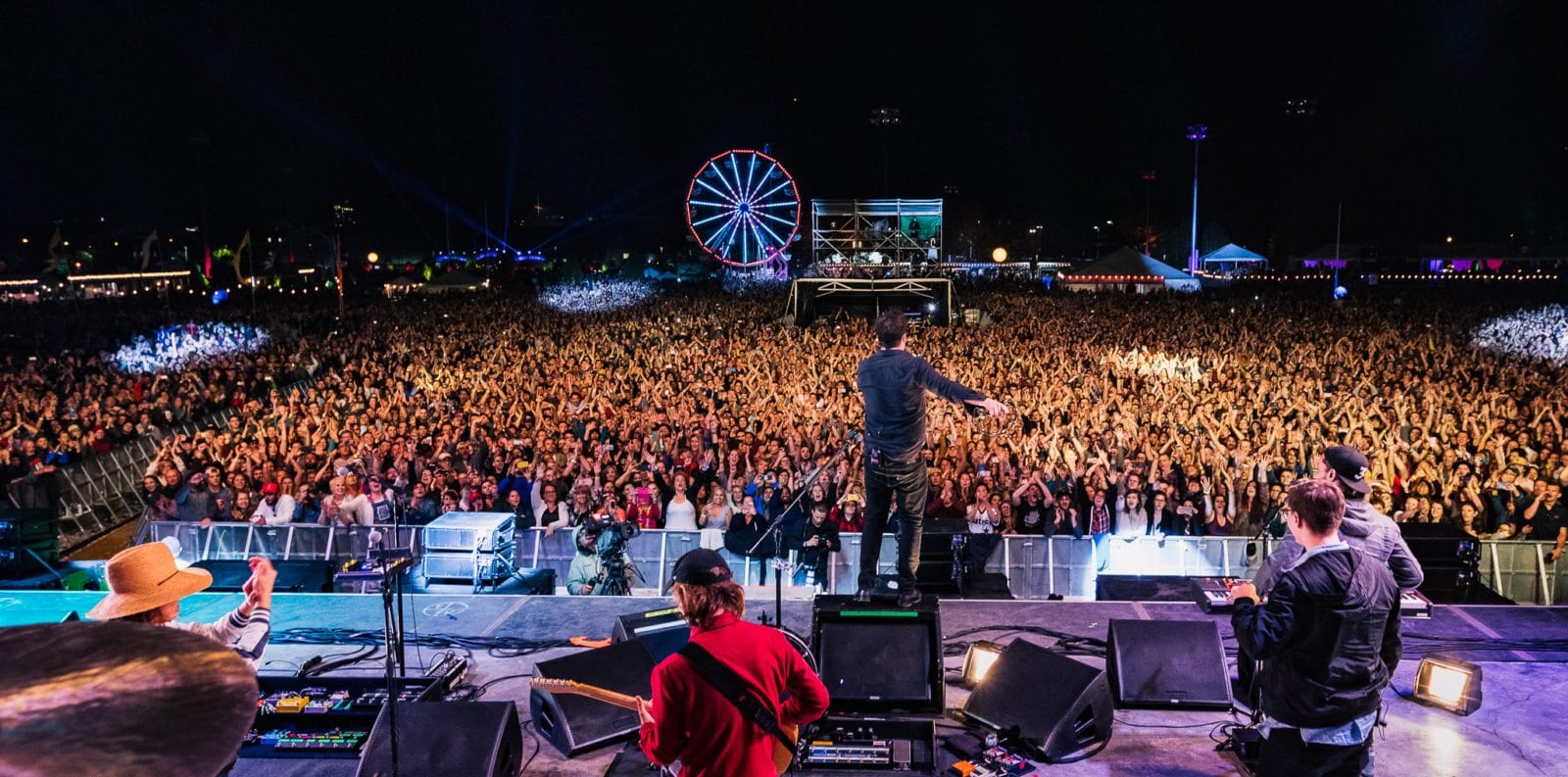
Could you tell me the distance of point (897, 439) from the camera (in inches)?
176

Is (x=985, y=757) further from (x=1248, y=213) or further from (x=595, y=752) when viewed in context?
(x=1248, y=213)

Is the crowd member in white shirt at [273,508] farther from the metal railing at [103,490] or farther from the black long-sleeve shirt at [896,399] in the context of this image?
the black long-sleeve shirt at [896,399]

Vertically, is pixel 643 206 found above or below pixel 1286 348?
above

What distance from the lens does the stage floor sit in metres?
3.66

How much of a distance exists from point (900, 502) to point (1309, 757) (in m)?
2.02

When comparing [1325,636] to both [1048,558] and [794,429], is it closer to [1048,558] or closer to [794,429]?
[1048,558]

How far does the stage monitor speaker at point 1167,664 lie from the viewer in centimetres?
409

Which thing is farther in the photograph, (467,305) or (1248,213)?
(1248,213)

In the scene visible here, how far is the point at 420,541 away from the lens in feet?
23.7

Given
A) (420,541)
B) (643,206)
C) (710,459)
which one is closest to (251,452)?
(420,541)

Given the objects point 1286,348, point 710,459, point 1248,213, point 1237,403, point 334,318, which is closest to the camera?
point 710,459

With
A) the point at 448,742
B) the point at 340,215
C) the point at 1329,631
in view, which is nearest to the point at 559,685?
the point at 448,742

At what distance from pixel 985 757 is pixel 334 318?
26272 mm

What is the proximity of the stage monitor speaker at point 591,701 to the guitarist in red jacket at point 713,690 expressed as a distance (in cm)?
123
